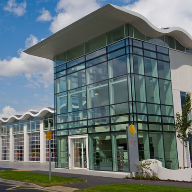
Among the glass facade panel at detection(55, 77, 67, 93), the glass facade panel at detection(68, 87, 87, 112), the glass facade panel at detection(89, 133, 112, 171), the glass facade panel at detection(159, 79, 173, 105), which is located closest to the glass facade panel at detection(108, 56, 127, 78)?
the glass facade panel at detection(159, 79, 173, 105)

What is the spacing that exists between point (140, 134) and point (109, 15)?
8349 millimetres

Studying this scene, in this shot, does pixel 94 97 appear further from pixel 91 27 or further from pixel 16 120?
pixel 16 120

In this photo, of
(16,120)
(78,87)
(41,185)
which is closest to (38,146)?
(16,120)

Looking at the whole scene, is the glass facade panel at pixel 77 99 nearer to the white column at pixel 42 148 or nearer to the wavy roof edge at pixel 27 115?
the wavy roof edge at pixel 27 115

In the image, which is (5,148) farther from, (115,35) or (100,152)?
(115,35)

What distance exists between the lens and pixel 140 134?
19.4 metres

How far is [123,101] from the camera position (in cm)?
2009

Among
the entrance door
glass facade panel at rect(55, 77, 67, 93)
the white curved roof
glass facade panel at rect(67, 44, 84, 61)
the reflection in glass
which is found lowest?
the entrance door

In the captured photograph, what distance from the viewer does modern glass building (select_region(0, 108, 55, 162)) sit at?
38291 millimetres

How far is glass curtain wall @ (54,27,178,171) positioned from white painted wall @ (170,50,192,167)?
54 centimetres

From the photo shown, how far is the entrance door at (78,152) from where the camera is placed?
907 inches

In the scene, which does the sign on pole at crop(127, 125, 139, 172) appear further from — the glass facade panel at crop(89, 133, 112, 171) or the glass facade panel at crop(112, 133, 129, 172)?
the glass facade panel at crop(89, 133, 112, 171)

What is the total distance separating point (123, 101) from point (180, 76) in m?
6.21

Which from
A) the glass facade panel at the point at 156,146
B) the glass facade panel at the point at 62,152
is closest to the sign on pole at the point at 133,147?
the glass facade panel at the point at 156,146
